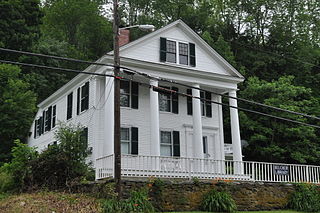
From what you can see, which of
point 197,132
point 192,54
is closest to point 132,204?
point 197,132

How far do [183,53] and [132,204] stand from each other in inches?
428

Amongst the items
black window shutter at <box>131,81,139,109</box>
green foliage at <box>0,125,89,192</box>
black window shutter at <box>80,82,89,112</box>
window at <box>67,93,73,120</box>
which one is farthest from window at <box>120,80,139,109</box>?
window at <box>67,93,73,120</box>

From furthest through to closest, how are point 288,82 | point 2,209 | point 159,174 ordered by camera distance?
point 288,82, point 159,174, point 2,209

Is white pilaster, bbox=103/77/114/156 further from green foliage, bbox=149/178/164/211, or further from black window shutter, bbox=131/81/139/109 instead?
green foliage, bbox=149/178/164/211

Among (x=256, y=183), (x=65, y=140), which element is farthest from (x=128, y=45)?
(x=256, y=183)

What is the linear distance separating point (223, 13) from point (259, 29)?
4.29 metres

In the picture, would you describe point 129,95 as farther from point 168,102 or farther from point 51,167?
point 51,167

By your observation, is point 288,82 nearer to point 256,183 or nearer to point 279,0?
point 256,183

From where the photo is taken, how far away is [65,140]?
1778 cm

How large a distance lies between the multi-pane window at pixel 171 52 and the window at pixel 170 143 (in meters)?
4.04

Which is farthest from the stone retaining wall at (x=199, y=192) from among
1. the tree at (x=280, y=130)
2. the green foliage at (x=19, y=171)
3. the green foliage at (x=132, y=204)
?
the tree at (x=280, y=130)

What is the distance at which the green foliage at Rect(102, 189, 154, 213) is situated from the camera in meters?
13.7

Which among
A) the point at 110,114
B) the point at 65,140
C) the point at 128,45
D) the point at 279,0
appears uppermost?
the point at 279,0

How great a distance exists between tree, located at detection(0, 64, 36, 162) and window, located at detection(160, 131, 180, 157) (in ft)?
37.7
